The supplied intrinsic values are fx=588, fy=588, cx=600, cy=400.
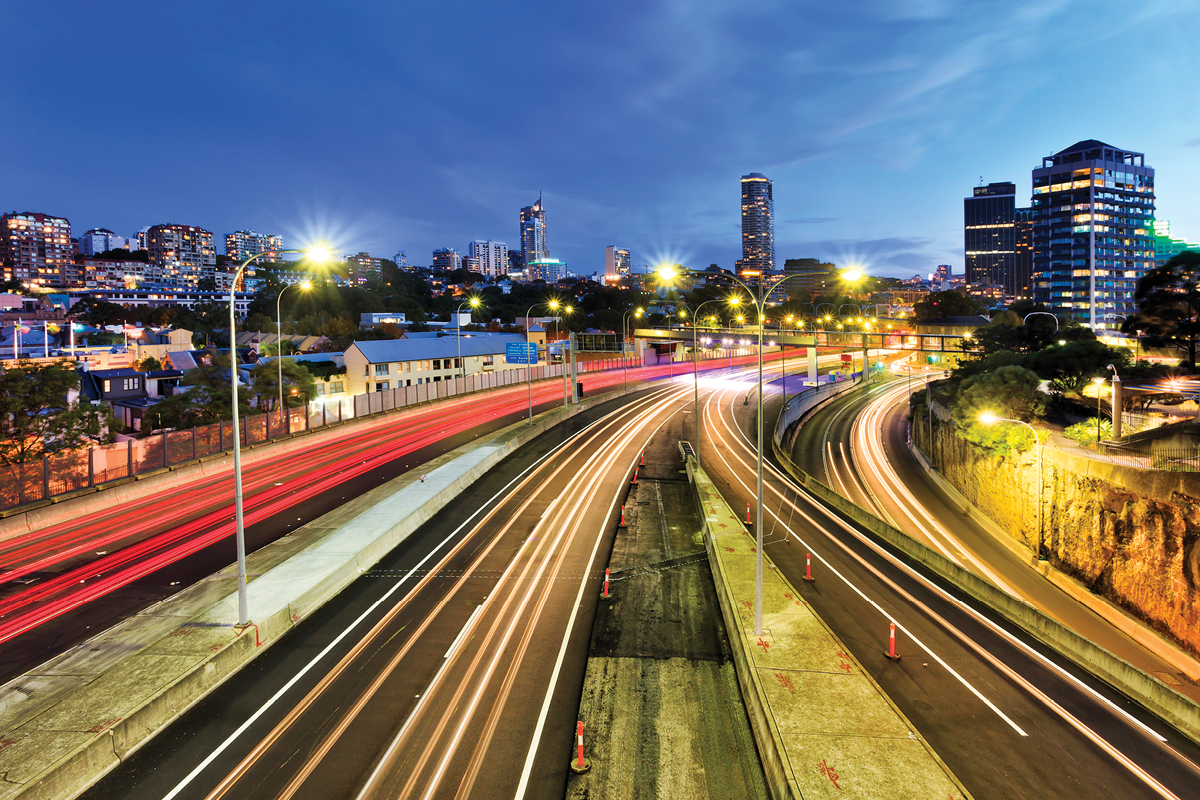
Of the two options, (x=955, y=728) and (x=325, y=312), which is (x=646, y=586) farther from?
(x=325, y=312)

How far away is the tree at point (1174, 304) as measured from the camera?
143ft

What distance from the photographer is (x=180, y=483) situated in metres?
27.9

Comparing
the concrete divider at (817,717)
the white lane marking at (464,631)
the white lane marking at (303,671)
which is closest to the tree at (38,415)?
the white lane marking at (303,671)

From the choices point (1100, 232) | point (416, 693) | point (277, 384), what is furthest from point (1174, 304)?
point (1100, 232)

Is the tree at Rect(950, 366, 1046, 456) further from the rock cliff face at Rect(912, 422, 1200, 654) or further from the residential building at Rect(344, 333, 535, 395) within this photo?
the residential building at Rect(344, 333, 535, 395)

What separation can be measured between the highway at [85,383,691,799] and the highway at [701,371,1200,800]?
7627mm

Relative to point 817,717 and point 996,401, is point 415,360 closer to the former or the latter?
point 996,401

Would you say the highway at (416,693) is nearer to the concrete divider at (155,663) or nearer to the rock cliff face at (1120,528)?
the concrete divider at (155,663)

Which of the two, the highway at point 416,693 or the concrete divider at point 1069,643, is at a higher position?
the highway at point 416,693

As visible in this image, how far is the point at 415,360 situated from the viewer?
6562 cm

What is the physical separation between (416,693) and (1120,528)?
1132 inches

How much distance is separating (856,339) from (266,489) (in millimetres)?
108696

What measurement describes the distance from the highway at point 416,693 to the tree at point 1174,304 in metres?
50.0

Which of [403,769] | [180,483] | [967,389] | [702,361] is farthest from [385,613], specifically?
[702,361]
